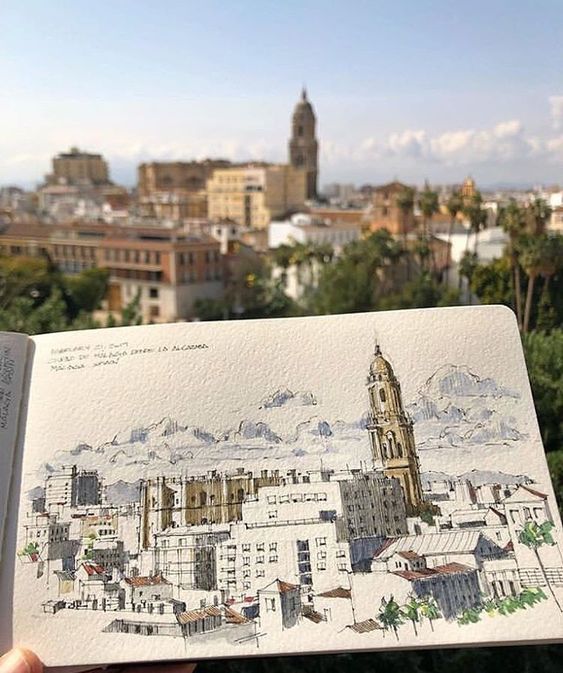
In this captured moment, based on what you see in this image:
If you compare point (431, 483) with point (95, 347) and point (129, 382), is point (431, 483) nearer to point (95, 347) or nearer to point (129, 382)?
point (129, 382)

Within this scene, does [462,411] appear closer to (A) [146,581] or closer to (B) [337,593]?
(B) [337,593]

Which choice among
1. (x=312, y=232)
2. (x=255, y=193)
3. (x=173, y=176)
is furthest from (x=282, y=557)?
(x=173, y=176)

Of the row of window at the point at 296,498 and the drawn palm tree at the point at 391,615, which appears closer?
the drawn palm tree at the point at 391,615

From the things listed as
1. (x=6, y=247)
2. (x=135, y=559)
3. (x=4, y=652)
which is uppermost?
(x=135, y=559)

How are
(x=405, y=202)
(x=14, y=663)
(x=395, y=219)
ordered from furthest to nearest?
(x=395, y=219), (x=405, y=202), (x=14, y=663)

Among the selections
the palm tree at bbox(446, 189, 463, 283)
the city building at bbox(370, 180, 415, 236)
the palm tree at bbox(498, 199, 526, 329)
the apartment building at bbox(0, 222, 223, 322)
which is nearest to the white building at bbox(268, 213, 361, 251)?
the city building at bbox(370, 180, 415, 236)

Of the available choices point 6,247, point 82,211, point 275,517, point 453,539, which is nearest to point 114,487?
→ point 275,517

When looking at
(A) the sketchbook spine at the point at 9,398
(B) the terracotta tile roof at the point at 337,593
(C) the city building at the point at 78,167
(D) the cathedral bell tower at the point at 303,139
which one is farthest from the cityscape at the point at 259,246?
(C) the city building at the point at 78,167

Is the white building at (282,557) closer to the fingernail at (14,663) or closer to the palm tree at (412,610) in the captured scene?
the palm tree at (412,610)
